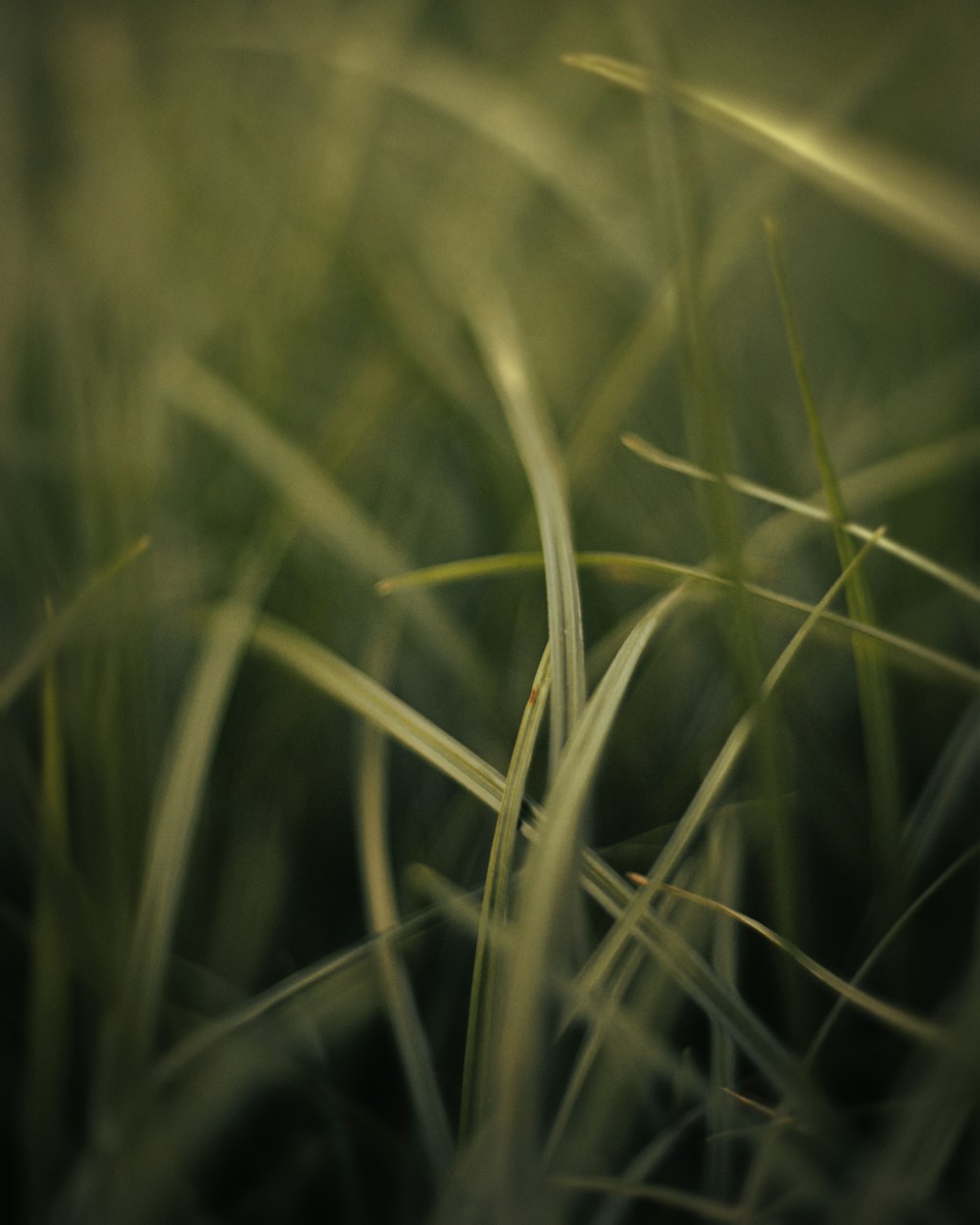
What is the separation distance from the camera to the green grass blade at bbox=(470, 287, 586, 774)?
0.61 ft

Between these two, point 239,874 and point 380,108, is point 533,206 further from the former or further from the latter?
point 239,874

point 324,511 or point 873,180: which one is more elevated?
point 873,180

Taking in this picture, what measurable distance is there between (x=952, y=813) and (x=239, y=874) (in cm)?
22

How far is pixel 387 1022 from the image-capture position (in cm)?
25

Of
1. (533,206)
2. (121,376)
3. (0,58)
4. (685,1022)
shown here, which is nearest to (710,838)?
(685,1022)

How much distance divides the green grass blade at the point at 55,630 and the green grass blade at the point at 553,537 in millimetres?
107

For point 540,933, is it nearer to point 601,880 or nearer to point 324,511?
point 601,880

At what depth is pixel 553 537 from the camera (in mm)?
207

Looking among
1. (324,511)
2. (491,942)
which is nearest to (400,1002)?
(491,942)

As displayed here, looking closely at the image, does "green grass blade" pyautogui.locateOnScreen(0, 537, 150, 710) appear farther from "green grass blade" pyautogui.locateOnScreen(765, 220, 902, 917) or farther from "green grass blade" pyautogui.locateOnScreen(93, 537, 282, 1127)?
"green grass blade" pyautogui.locateOnScreen(765, 220, 902, 917)

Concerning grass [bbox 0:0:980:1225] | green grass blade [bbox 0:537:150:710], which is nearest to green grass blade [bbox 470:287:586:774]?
grass [bbox 0:0:980:1225]

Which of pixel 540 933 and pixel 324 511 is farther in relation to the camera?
pixel 324 511

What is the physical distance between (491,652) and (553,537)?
12cm

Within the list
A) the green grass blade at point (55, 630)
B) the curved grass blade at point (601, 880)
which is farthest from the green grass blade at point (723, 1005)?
the green grass blade at point (55, 630)
